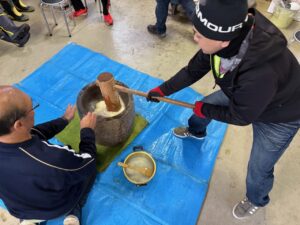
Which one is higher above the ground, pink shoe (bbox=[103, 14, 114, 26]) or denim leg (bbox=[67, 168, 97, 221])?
pink shoe (bbox=[103, 14, 114, 26])

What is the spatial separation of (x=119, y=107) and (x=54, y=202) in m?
0.82

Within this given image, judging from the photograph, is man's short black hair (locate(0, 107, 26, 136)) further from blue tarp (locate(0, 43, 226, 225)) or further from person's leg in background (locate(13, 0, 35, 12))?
person's leg in background (locate(13, 0, 35, 12))

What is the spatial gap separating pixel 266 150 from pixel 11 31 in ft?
9.87

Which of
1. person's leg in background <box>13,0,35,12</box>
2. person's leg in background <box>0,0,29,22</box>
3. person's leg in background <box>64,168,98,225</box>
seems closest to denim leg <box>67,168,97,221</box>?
person's leg in background <box>64,168,98,225</box>

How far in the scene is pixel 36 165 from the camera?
124 centimetres

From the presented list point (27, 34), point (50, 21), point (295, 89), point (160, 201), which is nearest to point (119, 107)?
point (160, 201)

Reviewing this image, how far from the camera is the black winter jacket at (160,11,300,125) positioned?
114 cm

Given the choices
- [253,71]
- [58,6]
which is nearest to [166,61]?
[58,6]

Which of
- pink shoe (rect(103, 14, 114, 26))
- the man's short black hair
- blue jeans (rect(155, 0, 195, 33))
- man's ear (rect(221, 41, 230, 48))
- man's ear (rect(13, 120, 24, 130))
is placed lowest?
pink shoe (rect(103, 14, 114, 26))

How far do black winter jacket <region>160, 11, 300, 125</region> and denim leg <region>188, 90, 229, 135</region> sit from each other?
345 millimetres

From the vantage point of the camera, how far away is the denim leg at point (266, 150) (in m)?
1.45

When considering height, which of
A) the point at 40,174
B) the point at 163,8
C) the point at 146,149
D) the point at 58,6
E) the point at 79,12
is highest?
the point at 40,174

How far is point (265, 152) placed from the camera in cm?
152

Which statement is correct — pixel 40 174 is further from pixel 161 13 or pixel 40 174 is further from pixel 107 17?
pixel 107 17
